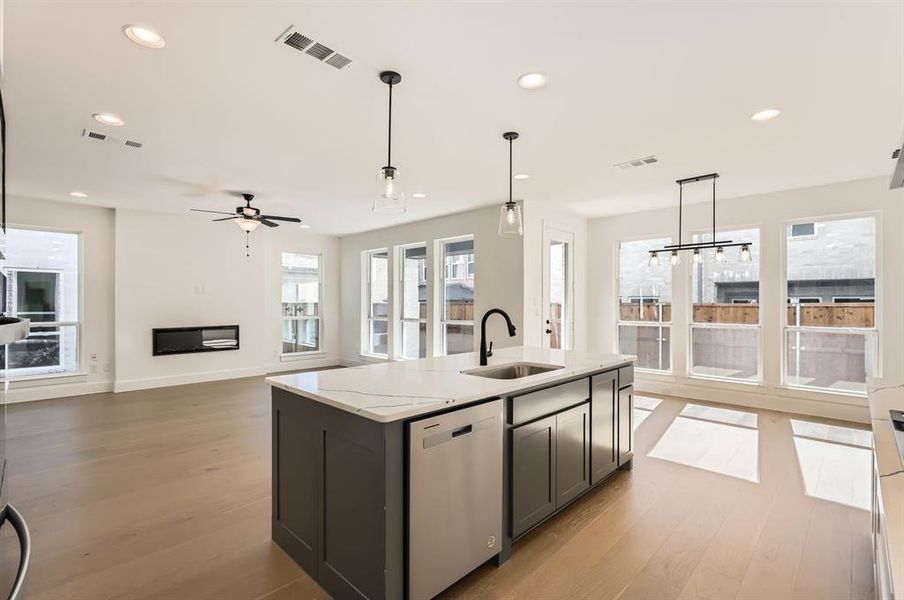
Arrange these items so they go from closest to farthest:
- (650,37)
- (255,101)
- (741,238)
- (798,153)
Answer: (650,37)
(255,101)
(798,153)
(741,238)

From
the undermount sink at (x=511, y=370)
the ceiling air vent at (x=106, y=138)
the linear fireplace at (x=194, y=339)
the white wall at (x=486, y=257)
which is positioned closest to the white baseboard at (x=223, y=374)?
the linear fireplace at (x=194, y=339)

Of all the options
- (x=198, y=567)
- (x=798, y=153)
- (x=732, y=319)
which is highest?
(x=798, y=153)

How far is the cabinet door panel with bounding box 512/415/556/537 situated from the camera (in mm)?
2277

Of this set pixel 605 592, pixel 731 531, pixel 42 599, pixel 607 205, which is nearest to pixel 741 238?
pixel 607 205

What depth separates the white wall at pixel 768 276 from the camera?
4.61 m

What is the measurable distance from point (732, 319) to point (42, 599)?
6816 mm

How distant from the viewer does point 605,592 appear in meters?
2.02

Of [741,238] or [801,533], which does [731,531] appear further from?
[741,238]

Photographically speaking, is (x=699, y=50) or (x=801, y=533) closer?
(x=699, y=50)

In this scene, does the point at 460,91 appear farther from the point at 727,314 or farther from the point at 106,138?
the point at 727,314

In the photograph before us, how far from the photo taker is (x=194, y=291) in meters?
7.05

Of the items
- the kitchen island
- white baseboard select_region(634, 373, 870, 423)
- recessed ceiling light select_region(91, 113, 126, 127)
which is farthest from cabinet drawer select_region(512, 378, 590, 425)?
white baseboard select_region(634, 373, 870, 423)

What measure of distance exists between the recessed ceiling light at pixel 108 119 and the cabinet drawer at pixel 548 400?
3520mm

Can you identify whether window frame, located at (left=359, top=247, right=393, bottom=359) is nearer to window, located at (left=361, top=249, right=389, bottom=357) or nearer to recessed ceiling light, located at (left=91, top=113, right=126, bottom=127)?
window, located at (left=361, top=249, right=389, bottom=357)
